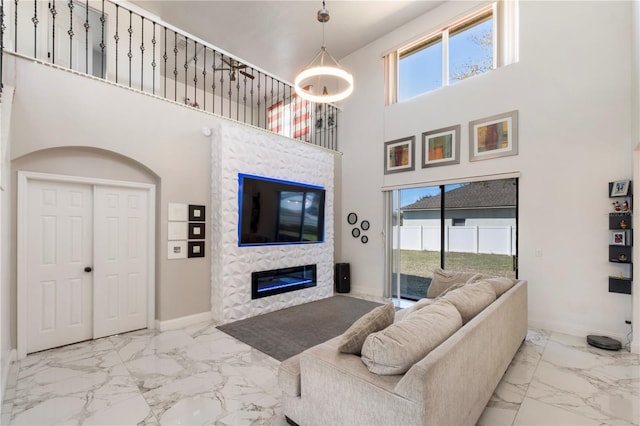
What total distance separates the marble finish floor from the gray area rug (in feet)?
0.81

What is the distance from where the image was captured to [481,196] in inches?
194

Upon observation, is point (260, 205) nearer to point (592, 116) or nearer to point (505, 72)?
point (505, 72)

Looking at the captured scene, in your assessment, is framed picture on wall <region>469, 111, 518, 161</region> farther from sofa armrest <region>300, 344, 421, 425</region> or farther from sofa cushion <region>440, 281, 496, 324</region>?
sofa armrest <region>300, 344, 421, 425</region>

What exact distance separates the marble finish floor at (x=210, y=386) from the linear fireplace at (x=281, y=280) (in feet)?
4.00

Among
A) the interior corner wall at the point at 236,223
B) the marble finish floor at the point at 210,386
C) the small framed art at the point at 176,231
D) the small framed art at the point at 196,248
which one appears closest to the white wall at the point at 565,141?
the marble finish floor at the point at 210,386

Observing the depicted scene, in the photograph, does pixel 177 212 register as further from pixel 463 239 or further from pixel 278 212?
pixel 463 239

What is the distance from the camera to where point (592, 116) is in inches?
152

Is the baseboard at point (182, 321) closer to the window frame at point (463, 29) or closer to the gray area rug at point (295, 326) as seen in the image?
the gray area rug at point (295, 326)

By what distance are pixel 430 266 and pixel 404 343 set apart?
4.36m

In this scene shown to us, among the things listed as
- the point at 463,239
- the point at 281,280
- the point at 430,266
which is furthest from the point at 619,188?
the point at 281,280

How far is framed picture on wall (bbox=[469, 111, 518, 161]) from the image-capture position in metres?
4.51

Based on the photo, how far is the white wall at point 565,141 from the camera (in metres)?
3.74

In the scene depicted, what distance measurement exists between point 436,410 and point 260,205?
13.0 feet

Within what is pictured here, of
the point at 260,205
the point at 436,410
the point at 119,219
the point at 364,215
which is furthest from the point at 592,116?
the point at 119,219
